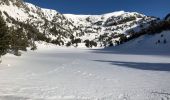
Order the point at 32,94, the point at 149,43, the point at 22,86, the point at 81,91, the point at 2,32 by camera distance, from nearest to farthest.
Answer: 1. the point at 32,94
2. the point at 81,91
3. the point at 22,86
4. the point at 2,32
5. the point at 149,43

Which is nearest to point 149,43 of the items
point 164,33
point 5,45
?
point 164,33

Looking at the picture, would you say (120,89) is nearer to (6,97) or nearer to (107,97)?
(107,97)

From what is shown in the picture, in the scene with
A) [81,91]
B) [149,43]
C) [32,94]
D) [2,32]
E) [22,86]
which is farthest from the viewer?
[149,43]

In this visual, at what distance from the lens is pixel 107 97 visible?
17281 mm

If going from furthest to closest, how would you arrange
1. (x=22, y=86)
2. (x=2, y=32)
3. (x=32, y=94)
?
1. (x=2, y=32)
2. (x=22, y=86)
3. (x=32, y=94)

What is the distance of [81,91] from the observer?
1922cm

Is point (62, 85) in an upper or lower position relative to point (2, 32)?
lower

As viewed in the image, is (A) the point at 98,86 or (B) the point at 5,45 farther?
(B) the point at 5,45

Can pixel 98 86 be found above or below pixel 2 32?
below

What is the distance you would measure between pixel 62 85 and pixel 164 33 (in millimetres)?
134926

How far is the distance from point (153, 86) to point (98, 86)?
3894 mm

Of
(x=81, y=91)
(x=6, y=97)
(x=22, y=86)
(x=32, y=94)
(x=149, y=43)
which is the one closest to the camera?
(x=6, y=97)

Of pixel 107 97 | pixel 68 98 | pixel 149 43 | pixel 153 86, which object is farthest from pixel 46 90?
pixel 149 43

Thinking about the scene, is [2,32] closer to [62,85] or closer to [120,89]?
[62,85]
